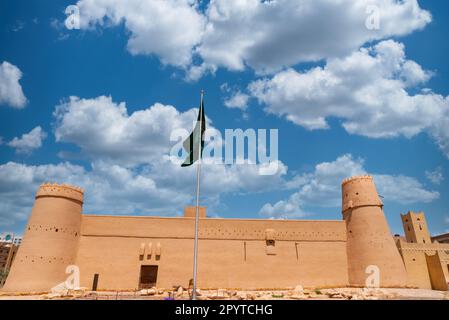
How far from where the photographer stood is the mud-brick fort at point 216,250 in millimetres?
27578

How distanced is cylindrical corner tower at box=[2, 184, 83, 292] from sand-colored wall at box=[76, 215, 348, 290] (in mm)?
1316

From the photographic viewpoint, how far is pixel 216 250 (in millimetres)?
29938

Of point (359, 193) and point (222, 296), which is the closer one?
point (222, 296)

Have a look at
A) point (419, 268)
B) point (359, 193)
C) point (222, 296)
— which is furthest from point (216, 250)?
point (419, 268)

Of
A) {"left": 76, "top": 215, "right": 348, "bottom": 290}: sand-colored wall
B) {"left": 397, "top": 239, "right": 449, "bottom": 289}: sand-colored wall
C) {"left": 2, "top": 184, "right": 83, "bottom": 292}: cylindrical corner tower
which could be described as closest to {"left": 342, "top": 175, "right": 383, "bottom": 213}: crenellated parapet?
{"left": 76, "top": 215, "right": 348, "bottom": 290}: sand-colored wall

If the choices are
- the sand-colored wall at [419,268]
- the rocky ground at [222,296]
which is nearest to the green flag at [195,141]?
the rocky ground at [222,296]

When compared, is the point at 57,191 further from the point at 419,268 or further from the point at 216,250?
the point at 419,268

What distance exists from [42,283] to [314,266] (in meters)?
23.4

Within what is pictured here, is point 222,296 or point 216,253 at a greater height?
point 216,253

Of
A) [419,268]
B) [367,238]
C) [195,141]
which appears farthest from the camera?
[419,268]

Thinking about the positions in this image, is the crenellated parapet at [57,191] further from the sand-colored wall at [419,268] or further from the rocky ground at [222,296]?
the sand-colored wall at [419,268]

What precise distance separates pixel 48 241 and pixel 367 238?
92.7 ft
